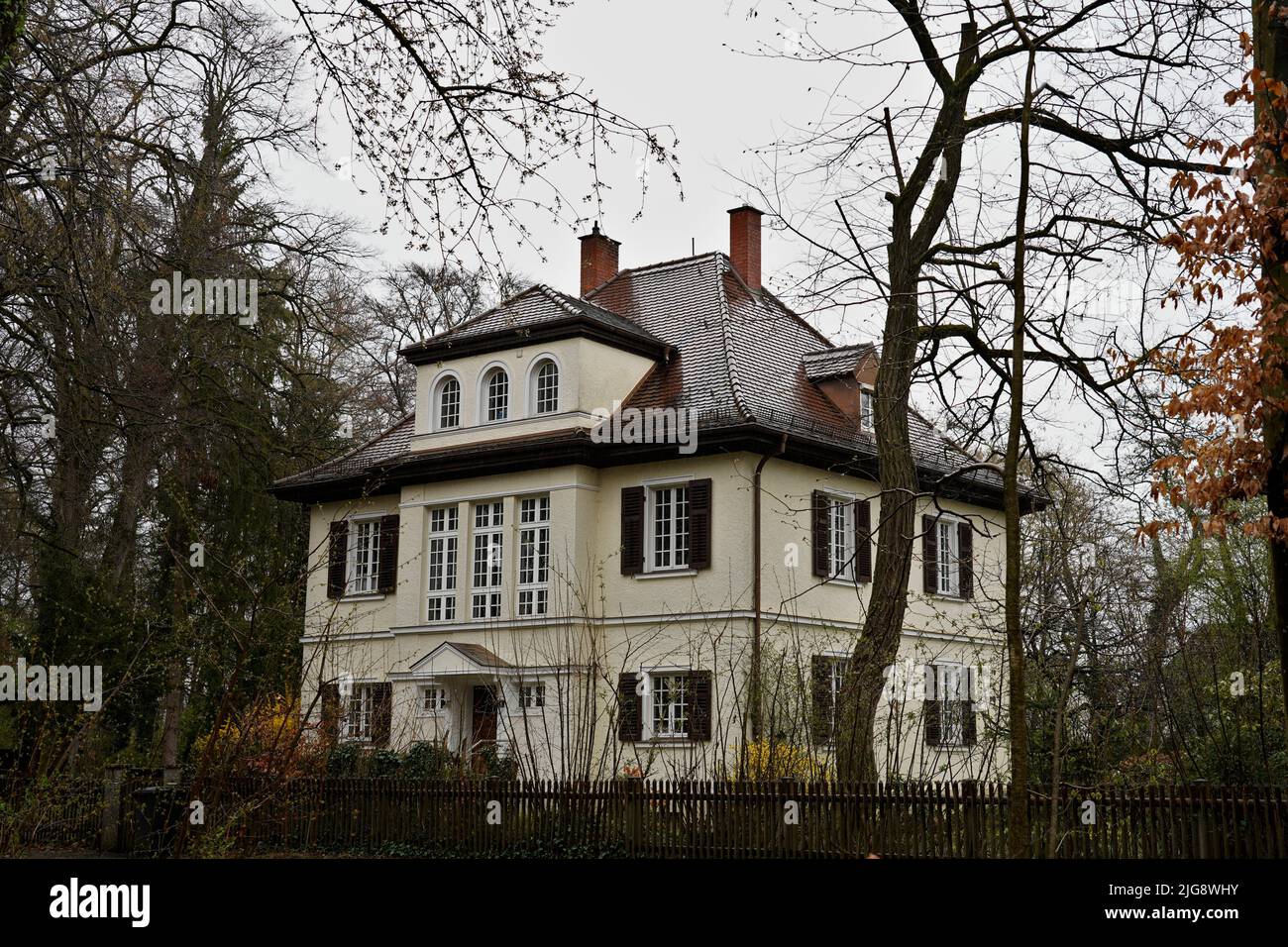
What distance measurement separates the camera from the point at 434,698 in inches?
1070

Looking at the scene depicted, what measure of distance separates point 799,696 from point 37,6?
11.0 m

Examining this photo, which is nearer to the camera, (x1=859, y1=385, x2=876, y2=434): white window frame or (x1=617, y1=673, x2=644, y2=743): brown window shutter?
(x1=617, y1=673, x2=644, y2=743): brown window shutter

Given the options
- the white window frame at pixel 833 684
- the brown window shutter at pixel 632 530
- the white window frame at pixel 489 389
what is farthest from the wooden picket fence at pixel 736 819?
the white window frame at pixel 489 389

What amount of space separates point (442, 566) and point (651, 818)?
11.8 m

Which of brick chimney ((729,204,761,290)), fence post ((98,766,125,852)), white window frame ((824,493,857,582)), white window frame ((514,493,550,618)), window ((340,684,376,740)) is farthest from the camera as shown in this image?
brick chimney ((729,204,761,290))

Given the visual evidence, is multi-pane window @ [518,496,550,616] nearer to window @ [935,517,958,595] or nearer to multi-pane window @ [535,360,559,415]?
multi-pane window @ [535,360,559,415]

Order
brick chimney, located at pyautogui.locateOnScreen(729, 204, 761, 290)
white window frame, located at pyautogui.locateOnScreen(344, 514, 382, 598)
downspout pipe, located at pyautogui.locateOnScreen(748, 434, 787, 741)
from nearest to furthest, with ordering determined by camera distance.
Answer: downspout pipe, located at pyautogui.locateOnScreen(748, 434, 787, 741), white window frame, located at pyautogui.locateOnScreen(344, 514, 382, 598), brick chimney, located at pyautogui.locateOnScreen(729, 204, 761, 290)

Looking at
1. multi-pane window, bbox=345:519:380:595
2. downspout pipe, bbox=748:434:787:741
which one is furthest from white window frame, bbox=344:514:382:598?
downspout pipe, bbox=748:434:787:741

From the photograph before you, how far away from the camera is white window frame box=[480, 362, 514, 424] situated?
27469mm

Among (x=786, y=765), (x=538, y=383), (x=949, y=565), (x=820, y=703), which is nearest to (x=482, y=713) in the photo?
(x=538, y=383)

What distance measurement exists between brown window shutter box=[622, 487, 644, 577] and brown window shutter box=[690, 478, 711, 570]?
1.04 meters

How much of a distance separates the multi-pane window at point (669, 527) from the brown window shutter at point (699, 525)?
310 millimetres

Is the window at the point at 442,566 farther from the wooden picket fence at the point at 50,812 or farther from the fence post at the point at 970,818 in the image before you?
the fence post at the point at 970,818

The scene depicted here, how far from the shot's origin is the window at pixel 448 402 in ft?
93.8
